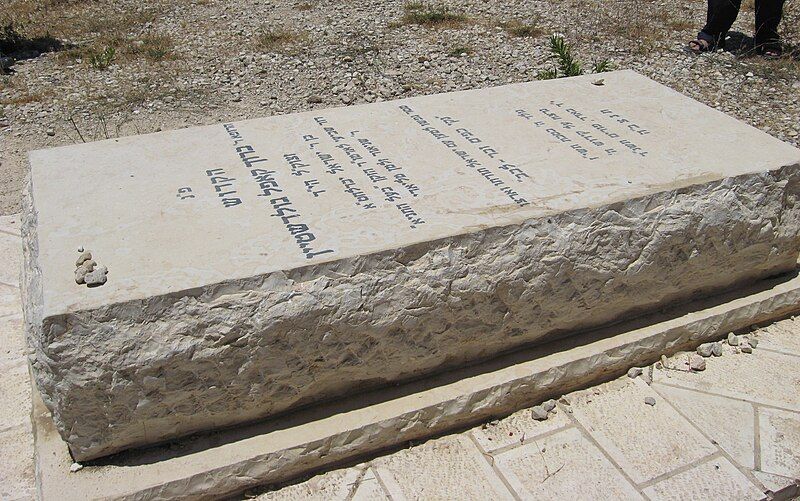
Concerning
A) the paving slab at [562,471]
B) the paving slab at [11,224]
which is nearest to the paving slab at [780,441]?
the paving slab at [562,471]

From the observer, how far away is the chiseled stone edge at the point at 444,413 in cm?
252

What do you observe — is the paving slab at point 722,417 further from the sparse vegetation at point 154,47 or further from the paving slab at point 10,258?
the sparse vegetation at point 154,47

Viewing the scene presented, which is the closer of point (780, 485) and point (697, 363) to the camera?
point (780, 485)

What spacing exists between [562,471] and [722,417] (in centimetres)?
72

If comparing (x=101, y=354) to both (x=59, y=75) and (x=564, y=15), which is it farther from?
(x=564, y=15)

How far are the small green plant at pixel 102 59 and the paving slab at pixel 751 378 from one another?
5011 millimetres

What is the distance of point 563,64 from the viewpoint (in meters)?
6.03

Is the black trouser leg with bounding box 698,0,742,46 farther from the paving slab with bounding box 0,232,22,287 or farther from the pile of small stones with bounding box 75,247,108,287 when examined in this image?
the pile of small stones with bounding box 75,247,108,287

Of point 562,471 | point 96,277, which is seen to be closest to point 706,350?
point 562,471

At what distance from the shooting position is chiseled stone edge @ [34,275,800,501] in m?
2.52

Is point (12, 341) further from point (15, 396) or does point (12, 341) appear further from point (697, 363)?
point (697, 363)

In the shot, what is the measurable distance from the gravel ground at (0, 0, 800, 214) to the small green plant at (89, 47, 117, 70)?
0.02m

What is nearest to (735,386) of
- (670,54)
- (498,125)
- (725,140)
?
(725,140)

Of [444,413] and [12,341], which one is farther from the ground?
[444,413]
